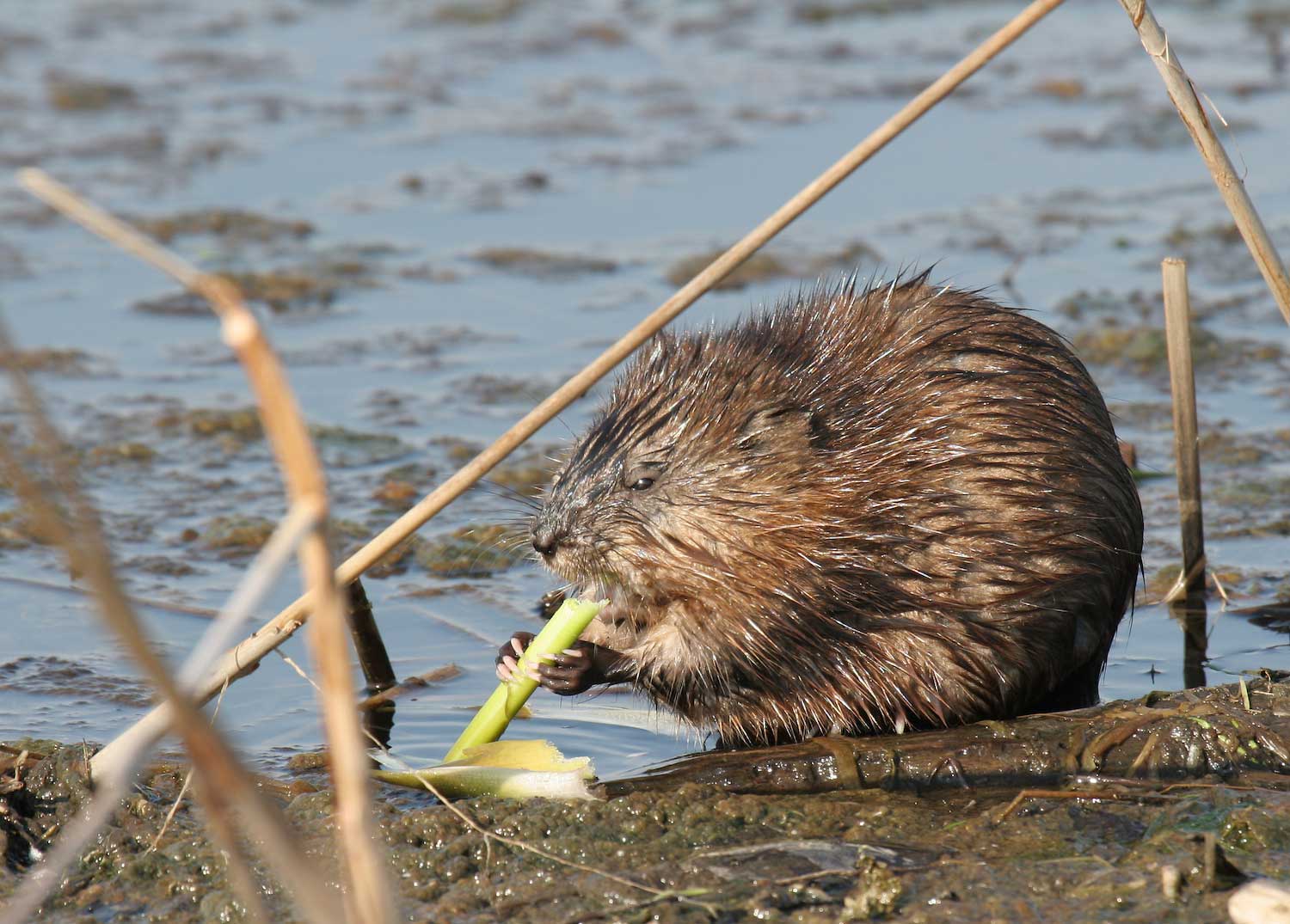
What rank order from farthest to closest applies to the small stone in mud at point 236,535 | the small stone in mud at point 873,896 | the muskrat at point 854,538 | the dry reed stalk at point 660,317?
1. the small stone in mud at point 236,535
2. the muskrat at point 854,538
3. the dry reed stalk at point 660,317
4. the small stone in mud at point 873,896

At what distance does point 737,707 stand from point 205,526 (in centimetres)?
238

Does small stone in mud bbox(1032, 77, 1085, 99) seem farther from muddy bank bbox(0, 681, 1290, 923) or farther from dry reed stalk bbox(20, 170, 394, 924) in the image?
dry reed stalk bbox(20, 170, 394, 924)

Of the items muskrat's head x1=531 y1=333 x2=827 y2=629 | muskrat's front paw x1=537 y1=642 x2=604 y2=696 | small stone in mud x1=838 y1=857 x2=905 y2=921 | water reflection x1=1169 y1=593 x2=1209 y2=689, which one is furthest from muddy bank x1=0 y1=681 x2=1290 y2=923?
water reflection x1=1169 y1=593 x2=1209 y2=689

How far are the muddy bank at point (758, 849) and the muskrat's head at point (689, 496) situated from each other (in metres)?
0.52

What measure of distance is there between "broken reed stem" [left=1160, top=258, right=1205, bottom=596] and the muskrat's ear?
4.05 ft

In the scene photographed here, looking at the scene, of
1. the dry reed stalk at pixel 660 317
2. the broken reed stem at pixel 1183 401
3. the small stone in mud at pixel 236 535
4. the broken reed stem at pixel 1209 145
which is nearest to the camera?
the dry reed stalk at pixel 660 317

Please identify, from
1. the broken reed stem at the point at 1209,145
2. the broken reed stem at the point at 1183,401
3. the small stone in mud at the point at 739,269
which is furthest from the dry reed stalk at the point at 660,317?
the small stone in mud at the point at 739,269

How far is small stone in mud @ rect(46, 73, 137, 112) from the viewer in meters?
10.8

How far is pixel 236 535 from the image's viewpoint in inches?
220

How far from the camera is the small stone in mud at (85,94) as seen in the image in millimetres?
10844

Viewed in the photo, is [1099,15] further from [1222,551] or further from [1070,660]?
[1070,660]

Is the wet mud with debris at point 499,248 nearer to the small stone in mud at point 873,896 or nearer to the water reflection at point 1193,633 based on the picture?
the water reflection at point 1193,633

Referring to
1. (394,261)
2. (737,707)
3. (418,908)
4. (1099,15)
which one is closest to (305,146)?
(394,261)

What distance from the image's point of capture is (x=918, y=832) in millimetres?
3328
